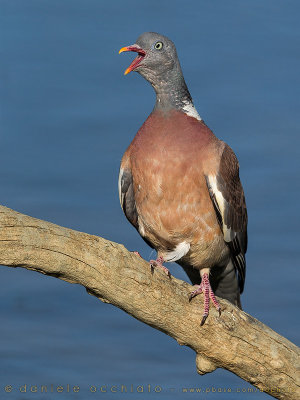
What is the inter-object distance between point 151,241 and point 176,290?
0.85 meters

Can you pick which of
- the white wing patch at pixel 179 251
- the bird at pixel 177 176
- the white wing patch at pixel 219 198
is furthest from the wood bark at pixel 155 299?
the white wing patch at pixel 219 198

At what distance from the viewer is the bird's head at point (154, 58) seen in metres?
6.39

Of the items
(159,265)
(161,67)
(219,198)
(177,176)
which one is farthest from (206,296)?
(161,67)

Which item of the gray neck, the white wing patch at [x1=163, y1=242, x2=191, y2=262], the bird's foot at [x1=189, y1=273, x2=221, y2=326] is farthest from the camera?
the white wing patch at [x1=163, y1=242, x2=191, y2=262]

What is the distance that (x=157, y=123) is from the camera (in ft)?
20.9

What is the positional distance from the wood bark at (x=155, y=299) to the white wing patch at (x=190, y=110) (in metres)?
1.44

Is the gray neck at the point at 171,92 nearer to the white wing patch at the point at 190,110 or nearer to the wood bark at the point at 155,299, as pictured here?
the white wing patch at the point at 190,110

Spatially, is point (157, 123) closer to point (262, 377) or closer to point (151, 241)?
point (151, 241)

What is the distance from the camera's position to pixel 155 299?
226 inches

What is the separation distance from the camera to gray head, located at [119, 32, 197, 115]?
21.0 ft

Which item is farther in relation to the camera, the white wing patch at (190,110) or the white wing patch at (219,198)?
the white wing patch at (190,110)

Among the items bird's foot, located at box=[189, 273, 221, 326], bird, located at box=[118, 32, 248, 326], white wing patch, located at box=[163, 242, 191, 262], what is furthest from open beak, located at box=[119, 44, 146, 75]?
bird's foot, located at box=[189, 273, 221, 326]

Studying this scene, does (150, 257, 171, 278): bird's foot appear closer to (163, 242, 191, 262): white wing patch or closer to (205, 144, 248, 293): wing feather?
(163, 242, 191, 262): white wing patch

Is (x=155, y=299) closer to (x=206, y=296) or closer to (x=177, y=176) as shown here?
(x=206, y=296)
